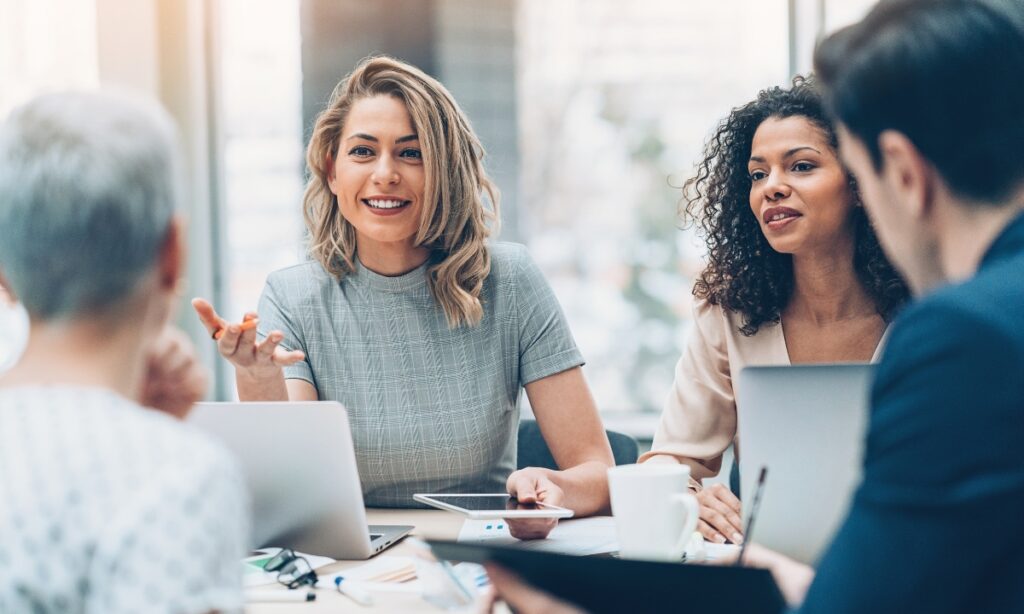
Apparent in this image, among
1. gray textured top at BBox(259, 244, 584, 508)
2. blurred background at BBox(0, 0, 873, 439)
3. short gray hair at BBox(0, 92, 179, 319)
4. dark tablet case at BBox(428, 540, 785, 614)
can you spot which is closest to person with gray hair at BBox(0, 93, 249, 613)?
short gray hair at BBox(0, 92, 179, 319)

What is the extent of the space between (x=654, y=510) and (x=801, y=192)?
0.98m

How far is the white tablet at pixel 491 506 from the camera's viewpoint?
1505mm

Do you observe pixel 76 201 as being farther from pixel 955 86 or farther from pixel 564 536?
pixel 564 536

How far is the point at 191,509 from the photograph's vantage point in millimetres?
768

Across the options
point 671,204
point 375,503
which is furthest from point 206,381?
point 671,204

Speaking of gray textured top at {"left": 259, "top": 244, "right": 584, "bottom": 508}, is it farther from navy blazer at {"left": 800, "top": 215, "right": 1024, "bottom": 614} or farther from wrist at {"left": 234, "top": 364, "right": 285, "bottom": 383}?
navy blazer at {"left": 800, "top": 215, "right": 1024, "bottom": 614}

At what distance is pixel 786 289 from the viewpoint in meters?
2.16

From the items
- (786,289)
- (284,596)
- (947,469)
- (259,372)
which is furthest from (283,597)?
(786,289)

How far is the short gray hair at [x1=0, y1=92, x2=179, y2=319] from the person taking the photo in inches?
31.6

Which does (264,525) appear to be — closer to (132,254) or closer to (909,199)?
(132,254)

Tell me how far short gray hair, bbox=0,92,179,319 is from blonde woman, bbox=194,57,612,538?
4.27 feet

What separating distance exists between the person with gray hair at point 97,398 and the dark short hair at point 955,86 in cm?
61

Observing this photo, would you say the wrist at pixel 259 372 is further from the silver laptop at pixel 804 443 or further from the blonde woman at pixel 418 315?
the silver laptop at pixel 804 443

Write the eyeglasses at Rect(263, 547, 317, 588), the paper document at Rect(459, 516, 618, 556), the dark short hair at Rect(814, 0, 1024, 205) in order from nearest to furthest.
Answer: the dark short hair at Rect(814, 0, 1024, 205) < the eyeglasses at Rect(263, 547, 317, 588) < the paper document at Rect(459, 516, 618, 556)
